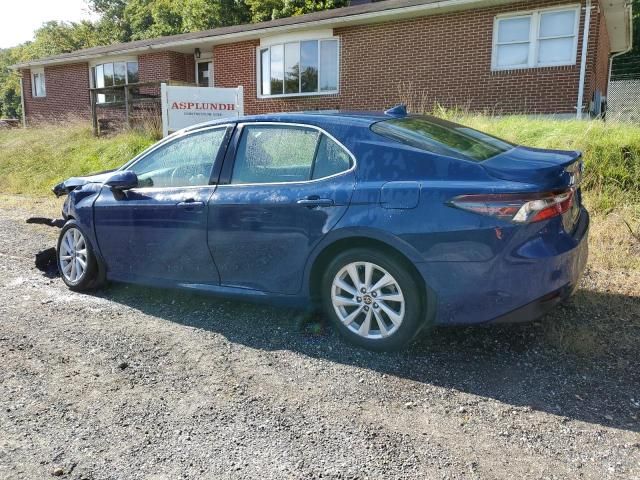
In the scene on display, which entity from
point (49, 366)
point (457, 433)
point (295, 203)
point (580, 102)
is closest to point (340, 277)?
point (295, 203)

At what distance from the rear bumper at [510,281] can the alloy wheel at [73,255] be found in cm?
335

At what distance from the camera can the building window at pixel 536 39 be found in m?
12.6

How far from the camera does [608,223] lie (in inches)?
248

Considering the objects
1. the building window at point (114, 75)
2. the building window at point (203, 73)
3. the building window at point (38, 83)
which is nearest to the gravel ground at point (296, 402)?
the building window at point (203, 73)

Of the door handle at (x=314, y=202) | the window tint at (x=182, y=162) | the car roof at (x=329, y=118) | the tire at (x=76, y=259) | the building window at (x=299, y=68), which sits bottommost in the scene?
the tire at (x=76, y=259)

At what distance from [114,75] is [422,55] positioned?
45.4ft

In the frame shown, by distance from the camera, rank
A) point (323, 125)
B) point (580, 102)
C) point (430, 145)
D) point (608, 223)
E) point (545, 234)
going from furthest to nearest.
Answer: point (580, 102) < point (608, 223) < point (323, 125) < point (430, 145) < point (545, 234)

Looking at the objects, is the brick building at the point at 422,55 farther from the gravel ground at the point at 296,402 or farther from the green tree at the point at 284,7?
the gravel ground at the point at 296,402

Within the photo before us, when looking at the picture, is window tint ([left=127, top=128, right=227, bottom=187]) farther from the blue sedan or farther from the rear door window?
the rear door window

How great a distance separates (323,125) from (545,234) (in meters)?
1.70

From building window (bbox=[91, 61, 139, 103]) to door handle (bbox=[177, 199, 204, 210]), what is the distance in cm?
1873

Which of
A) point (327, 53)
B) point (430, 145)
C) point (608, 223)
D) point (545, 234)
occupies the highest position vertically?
point (327, 53)

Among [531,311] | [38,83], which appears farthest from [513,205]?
[38,83]

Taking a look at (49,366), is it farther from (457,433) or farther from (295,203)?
(457,433)
